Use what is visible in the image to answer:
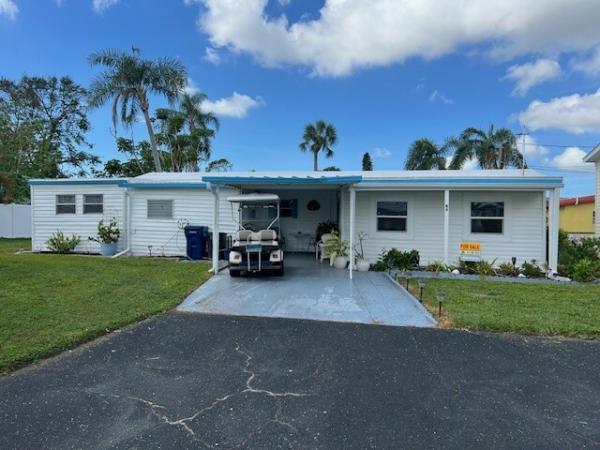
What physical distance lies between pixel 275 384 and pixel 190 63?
20942 mm

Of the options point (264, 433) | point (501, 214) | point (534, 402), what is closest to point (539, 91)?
point (501, 214)

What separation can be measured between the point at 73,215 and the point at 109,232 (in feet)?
6.17

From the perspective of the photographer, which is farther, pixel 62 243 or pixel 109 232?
pixel 62 243

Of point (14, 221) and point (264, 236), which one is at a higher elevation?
point (14, 221)

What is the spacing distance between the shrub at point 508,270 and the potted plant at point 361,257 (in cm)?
361

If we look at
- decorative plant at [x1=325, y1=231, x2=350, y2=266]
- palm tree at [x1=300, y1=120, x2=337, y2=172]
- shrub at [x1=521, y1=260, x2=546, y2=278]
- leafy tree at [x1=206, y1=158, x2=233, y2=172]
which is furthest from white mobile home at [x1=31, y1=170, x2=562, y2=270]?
leafy tree at [x1=206, y1=158, x2=233, y2=172]

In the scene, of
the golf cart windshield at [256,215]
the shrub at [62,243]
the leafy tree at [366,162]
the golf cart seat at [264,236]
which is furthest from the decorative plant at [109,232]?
the leafy tree at [366,162]

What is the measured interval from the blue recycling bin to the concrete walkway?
8.88 ft

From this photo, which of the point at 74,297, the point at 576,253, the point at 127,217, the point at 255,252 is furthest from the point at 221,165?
the point at 576,253

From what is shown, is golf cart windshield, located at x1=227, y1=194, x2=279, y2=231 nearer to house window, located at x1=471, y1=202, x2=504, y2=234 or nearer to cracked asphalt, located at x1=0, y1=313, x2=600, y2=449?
cracked asphalt, located at x1=0, y1=313, x2=600, y2=449

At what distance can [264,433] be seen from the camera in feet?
9.13

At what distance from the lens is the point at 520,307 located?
21.0ft

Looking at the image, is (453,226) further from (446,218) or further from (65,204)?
(65,204)

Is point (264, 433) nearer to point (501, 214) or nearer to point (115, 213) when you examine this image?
point (501, 214)
